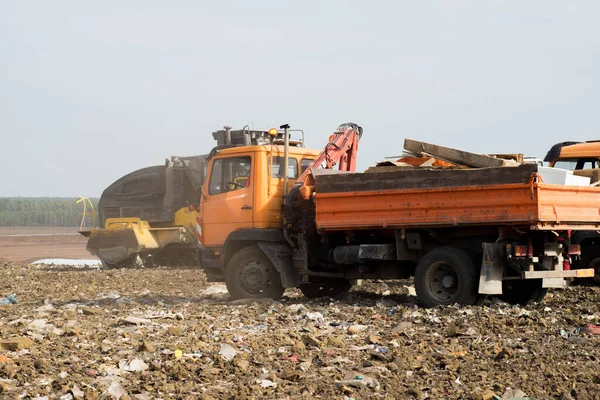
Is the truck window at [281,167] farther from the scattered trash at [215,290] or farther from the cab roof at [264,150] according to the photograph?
the scattered trash at [215,290]

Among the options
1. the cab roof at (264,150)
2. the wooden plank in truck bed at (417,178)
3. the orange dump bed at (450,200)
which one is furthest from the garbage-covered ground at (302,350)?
the cab roof at (264,150)

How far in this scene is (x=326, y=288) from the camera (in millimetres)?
13906

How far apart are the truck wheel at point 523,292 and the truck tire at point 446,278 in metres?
1.01

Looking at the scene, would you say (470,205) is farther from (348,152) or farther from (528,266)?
(348,152)

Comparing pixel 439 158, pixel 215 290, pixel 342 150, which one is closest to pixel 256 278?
pixel 342 150

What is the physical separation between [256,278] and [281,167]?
1.75 m

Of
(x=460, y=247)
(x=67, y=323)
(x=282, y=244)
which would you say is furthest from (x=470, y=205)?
(x=67, y=323)

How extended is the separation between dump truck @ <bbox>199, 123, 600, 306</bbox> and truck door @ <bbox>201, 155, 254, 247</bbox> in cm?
2

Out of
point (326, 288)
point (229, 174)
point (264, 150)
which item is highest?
point (264, 150)

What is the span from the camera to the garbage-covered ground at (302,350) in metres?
6.89

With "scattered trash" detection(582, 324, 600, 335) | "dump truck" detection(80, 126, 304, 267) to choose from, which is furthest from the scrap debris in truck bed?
"dump truck" detection(80, 126, 304, 267)

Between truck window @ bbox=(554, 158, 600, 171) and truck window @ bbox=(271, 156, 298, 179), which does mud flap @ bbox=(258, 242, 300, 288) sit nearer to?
truck window @ bbox=(271, 156, 298, 179)

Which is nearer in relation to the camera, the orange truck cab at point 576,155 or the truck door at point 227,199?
the truck door at point 227,199

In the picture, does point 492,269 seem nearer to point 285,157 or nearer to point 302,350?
point 302,350
